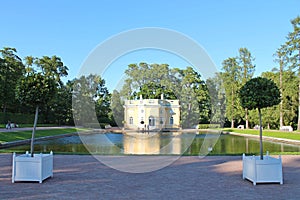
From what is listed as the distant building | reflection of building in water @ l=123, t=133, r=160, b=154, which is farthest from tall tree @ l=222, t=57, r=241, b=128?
reflection of building in water @ l=123, t=133, r=160, b=154

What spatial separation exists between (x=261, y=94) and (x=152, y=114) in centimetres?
2907

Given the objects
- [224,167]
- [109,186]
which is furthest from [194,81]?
[109,186]

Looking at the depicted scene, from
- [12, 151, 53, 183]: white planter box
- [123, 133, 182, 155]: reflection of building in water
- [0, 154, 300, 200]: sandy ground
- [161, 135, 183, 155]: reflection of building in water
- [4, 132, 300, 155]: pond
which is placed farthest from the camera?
[123, 133, 182, 155]: reflection of building in water

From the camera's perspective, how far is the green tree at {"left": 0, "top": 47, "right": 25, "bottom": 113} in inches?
1123

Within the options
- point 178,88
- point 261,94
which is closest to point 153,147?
point 261,94

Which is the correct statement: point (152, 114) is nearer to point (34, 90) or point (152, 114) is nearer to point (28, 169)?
point (34, 90)

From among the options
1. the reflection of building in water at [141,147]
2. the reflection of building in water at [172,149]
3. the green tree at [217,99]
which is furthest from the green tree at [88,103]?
the reflection of building in water at [172,149]

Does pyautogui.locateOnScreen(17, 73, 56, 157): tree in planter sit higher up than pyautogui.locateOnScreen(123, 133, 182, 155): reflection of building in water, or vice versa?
pyautogui.locateOnScreen(17, 73, 56, 157): tree in planter

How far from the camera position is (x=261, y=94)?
5516 millimetres

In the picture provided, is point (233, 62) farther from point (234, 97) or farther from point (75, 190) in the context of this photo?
point (75, 190)

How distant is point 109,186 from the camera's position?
4.80m

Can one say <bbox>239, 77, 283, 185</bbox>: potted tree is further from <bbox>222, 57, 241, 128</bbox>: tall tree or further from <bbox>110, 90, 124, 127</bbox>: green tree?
<bbox>110, 90, 124, 127</bbox>: green tree

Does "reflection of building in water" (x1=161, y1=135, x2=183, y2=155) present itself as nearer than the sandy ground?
No

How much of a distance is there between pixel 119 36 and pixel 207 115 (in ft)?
88.0
